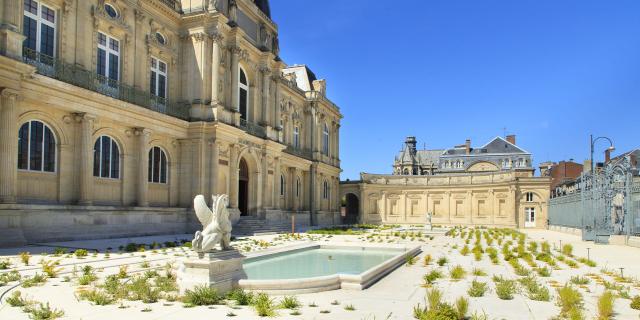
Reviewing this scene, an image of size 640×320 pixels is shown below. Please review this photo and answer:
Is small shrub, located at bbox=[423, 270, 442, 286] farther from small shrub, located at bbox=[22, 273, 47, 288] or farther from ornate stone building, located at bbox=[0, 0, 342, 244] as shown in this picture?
ornate stone building, located at bbox=[0, 0, 342, 244]

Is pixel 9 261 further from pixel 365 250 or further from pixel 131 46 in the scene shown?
pixel 131 46

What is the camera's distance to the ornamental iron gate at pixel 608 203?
25.1 metres

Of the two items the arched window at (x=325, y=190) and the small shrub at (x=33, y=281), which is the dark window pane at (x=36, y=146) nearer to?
the small shrub at (x=33, y=281)

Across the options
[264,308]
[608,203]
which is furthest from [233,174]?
[264,308]

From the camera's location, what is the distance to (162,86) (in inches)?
1167

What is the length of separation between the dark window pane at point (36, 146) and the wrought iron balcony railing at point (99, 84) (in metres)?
2.31

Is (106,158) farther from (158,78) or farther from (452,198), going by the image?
(452,198)

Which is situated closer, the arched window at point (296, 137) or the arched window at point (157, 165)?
the arched window at point (157, 165)

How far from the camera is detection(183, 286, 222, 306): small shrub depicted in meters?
9.16

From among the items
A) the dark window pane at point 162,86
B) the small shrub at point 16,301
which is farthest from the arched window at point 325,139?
the small shrub at point 16,301

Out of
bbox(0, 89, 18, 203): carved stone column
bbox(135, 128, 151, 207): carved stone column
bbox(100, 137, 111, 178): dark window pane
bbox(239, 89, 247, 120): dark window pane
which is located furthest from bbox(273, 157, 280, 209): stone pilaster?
bbox(0, 89, 18, 203): carved stone column

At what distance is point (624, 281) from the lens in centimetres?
1299

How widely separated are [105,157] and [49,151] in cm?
334

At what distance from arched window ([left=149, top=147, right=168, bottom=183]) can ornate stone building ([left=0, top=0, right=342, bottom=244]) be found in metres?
0.07
